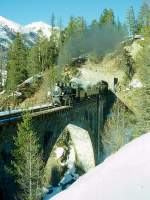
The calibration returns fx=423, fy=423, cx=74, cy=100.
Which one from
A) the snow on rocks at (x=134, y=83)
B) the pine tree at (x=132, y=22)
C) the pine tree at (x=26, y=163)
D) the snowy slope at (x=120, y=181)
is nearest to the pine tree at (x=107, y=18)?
the pine tree at (x=132, y=22)

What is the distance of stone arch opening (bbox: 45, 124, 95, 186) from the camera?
190ft

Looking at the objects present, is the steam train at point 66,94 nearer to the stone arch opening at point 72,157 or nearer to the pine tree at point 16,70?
the stone arch opening at point 72,157

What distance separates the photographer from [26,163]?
30203mm

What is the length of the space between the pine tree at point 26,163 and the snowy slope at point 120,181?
48.5 ft

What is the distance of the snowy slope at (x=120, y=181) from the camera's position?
479 inches

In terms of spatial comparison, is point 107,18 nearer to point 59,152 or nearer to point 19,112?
point 59,152

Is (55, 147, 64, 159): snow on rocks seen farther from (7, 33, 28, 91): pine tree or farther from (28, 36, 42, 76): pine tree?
(28, 36, 42, 76): pine tree

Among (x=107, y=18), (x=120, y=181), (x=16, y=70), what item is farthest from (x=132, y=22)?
(x=120, y=181)

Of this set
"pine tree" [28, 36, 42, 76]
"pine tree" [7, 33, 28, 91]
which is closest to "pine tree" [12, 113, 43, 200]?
"pine tree" [7, 33, 28, 91]

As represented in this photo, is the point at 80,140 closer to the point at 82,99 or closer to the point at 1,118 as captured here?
the point at 82,99

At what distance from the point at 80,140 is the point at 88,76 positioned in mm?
36657

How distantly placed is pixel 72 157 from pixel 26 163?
32.7 meters

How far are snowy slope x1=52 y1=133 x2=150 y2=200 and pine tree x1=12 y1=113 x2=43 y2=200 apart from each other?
1479 centimetres

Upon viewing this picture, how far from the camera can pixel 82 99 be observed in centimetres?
5447
